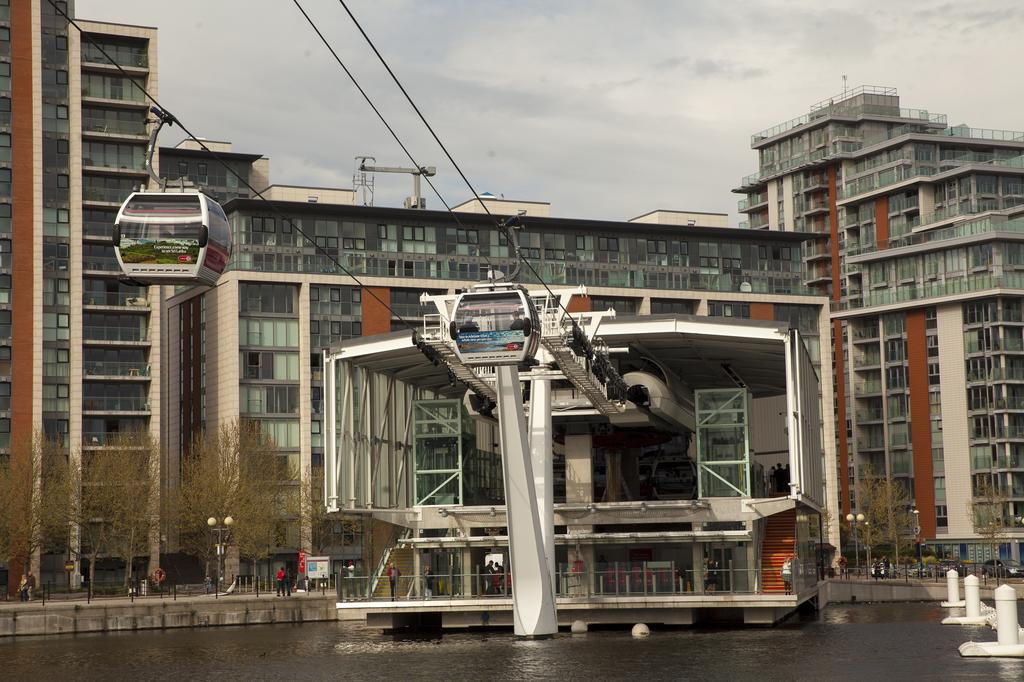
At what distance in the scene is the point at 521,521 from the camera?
52281 mm

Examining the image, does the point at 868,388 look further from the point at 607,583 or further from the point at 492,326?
the point at 492,326

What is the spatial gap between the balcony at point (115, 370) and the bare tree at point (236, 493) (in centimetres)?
1100

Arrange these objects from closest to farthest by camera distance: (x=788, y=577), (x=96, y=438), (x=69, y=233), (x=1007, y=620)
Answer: (x=1007, y=620)
(x=788, y=577)
(x=69, y=233)
(x=96, y=438)

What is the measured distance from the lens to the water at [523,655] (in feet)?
140

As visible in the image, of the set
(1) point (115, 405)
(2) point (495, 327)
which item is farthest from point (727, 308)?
(2) point (495, 327)

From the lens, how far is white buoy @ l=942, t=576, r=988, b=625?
6141 cm

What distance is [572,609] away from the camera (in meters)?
60.2

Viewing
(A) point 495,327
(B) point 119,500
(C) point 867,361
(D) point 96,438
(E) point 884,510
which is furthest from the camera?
(C) point 867,361

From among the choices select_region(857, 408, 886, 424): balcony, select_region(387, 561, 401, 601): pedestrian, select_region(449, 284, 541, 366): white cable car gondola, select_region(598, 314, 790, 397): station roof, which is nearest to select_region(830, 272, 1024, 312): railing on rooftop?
select_region(857, 408, 886, 424): balcony

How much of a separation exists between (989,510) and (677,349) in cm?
5634

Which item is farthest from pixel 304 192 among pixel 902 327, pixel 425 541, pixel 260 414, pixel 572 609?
pixel 572 609

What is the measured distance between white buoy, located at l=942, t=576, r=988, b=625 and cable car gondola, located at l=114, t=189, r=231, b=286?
37.1 m

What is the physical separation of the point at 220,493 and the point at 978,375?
6734 centimetres

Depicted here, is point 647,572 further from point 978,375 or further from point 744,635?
point 978,375
